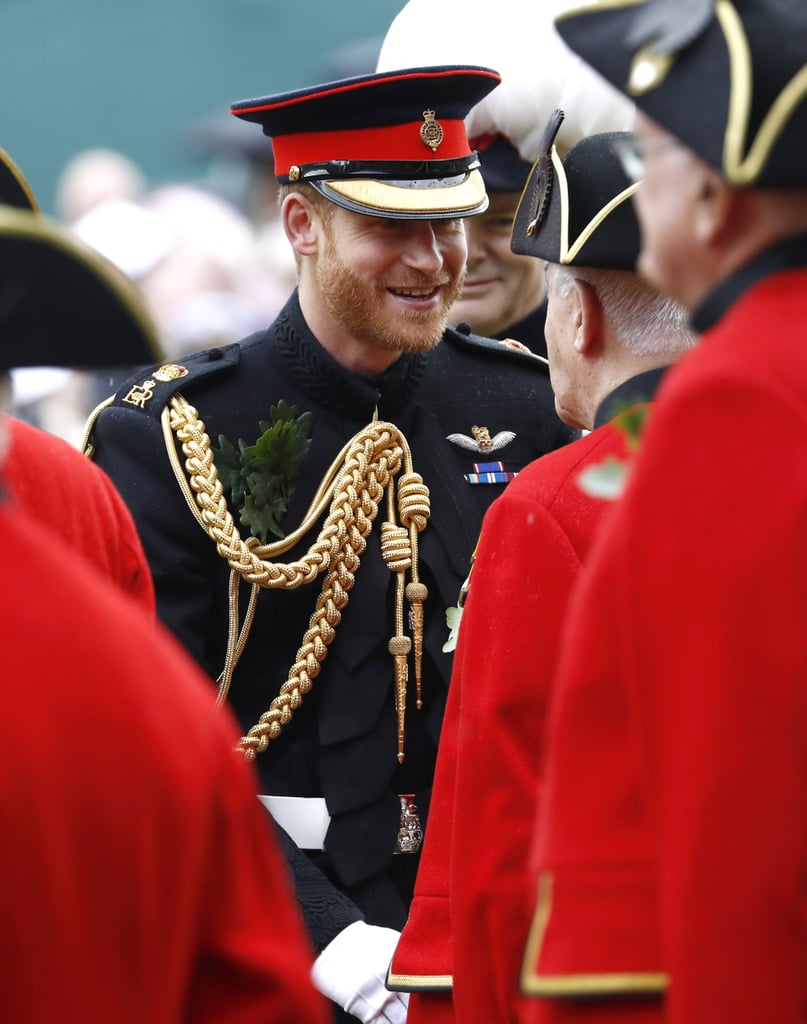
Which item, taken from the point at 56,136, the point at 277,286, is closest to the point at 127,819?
the point at 277,286

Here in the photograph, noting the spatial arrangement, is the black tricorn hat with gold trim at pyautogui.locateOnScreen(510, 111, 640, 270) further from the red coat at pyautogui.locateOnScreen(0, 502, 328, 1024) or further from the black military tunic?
the red coat at pyautogui.locateOnScreen(0, 502, 328, 1024)

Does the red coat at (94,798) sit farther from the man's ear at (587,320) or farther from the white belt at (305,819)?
the white belt at (305,819)

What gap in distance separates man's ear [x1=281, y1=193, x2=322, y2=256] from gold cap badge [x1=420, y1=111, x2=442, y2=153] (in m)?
0.29

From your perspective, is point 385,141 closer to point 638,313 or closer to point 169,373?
point 169,373

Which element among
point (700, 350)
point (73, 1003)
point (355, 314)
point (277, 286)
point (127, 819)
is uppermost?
point (700, 350)

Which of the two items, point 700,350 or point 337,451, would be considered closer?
point 700,350

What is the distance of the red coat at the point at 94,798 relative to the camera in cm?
162

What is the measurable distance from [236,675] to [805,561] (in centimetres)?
202

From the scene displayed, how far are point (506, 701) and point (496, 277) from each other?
2579 mm

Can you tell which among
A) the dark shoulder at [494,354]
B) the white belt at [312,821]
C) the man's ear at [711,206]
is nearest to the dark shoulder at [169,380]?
the dark shoulder at [494,354]

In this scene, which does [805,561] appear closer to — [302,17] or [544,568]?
[544,568]

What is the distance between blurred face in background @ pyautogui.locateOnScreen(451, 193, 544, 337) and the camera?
5035 mm

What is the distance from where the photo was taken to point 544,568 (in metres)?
2.68

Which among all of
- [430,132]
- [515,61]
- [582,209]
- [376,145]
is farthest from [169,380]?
[515,61]
